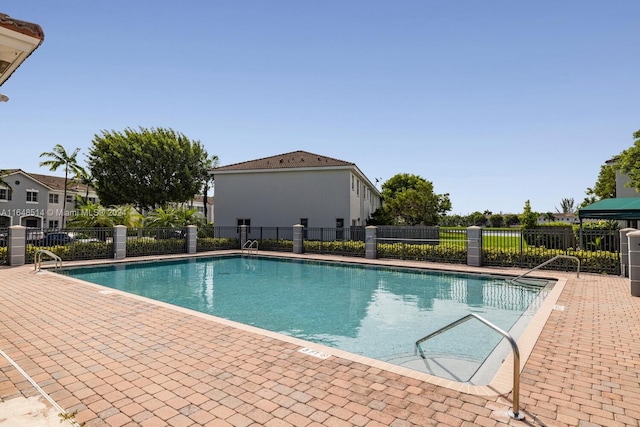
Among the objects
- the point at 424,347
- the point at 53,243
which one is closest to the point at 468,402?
the point at 424,347

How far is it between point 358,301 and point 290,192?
57.9 ft

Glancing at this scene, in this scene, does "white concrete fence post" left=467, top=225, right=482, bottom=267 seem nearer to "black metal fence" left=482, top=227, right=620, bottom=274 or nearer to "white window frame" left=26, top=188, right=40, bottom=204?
"black metal fence" left=482, top=227, right=620, bottom=274

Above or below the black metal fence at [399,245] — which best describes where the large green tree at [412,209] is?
above

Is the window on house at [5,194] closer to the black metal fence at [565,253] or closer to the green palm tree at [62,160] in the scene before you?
the green palm tree at [62,160]

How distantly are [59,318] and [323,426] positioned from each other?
6480 mm

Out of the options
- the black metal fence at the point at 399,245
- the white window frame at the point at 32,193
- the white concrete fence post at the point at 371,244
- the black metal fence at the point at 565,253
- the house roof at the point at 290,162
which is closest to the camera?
the black metal fence at the point at 565,253

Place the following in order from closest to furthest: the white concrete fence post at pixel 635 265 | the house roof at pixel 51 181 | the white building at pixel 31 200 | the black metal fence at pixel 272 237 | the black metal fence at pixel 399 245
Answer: the white concrete fence post at pixel 635 265 < the black metal fence at pixel 399 245 < the black metal fence at pixel 272 237 < the white building at pixel 31 200 < the house roof at pixel 51 181

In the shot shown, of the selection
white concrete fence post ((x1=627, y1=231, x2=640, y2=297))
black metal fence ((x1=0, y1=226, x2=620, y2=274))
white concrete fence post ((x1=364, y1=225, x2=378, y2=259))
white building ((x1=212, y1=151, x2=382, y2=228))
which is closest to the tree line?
white building ((x1=212, y1=151, x2=382, y2=228))

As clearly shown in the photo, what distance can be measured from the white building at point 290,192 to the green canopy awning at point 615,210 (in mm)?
14027

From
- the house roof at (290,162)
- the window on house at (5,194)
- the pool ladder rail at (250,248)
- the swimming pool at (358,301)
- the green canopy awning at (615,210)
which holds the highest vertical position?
the house roof at (290,162)

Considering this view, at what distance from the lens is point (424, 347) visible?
6523mm

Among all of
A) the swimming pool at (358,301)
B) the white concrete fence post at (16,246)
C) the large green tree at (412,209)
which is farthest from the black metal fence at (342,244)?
the white concrete fence post at (16,246)

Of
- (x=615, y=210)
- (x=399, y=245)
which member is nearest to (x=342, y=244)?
(x=399, y=245)

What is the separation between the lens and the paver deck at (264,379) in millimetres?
3373
